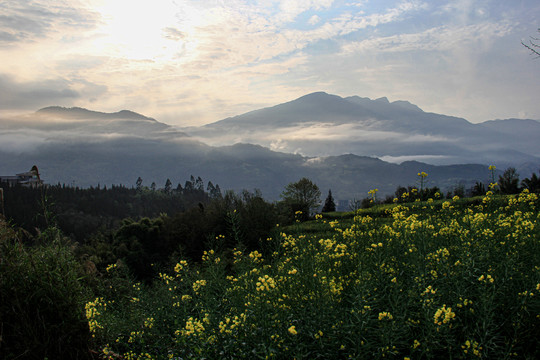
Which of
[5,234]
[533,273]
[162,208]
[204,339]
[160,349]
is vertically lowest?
[162,208]

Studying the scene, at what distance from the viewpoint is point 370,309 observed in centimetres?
344

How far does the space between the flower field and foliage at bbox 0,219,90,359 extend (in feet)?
0.80

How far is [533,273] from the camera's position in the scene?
416cm

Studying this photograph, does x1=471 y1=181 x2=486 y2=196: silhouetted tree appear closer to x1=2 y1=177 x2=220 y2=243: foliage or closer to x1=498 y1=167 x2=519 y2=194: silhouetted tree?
x1=498 y1=167 x2=519 y2=194: silhouetted tree

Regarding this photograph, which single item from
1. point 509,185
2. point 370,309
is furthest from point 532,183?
point 370,309

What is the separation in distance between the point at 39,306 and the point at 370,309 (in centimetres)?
352

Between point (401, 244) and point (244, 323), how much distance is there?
2977 millimetres

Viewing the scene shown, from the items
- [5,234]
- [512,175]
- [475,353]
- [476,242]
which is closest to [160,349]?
[5,234]

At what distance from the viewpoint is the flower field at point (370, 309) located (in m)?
3.35

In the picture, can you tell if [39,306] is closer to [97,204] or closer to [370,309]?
[370,309]

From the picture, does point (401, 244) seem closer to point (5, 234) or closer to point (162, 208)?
point (5, 234)

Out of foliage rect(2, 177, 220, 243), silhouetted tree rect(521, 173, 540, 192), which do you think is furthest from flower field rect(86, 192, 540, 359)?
A: foliage rect(2, 177, 220, 243)

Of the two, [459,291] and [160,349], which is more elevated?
[459,291]

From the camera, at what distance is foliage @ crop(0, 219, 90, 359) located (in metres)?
3.71
